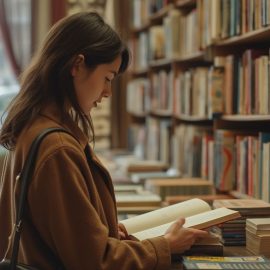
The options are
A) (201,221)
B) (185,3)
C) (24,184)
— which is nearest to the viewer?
(24,184)

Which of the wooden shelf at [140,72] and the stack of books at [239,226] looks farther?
the wooden shelf at [140,72]

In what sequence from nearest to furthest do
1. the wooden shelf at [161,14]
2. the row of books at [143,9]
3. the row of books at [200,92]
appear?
the row of books at [200,92] < the wooden shelf at [161,14] < the row of books at [143,9]

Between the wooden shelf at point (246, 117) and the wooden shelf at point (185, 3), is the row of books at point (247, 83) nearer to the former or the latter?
the wooden shelf at point (246, 117)

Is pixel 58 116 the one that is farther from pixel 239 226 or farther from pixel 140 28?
pixel 140 28

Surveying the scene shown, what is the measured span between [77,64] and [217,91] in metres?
1.46

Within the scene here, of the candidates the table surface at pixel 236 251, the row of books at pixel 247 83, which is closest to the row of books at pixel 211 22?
the row of books at pixel 247 83

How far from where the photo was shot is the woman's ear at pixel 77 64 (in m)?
1.39

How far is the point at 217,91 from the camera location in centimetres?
276

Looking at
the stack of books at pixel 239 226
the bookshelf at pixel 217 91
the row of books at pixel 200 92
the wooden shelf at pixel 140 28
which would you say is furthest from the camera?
the wooden shelf at pixel 140 28

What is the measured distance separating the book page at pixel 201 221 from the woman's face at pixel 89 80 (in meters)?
0.39

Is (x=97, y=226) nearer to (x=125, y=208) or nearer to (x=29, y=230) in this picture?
(x=29, y=230)

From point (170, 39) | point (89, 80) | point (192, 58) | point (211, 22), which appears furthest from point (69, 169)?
point (170, 39)

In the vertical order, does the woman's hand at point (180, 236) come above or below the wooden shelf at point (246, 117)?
below

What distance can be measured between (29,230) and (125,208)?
96 centimetres
